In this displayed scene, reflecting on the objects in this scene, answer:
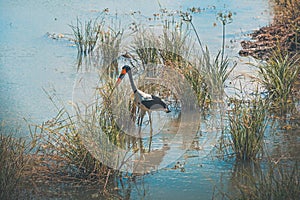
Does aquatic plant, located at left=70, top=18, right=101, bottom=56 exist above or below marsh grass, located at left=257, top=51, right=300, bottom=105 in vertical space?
above

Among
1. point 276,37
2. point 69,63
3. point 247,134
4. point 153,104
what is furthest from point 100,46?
point 247,134

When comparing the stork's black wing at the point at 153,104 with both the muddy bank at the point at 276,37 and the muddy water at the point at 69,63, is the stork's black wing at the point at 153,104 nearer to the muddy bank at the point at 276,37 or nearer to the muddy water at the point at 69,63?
the muddy water at the point at 69,63

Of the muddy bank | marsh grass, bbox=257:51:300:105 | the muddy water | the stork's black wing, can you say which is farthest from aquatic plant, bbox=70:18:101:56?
the stork's black wing

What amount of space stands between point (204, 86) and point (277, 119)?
1.00 m

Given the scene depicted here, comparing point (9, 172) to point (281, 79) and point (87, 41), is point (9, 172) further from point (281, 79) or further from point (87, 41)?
point (87, 41)

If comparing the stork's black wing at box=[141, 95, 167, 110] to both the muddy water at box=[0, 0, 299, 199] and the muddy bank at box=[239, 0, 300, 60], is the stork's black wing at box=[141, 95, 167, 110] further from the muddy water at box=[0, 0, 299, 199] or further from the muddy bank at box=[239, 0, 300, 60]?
the muddy bank at box=[239, 0, 300, 60]

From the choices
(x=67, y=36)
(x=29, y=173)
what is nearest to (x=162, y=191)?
(x=29, y=173)

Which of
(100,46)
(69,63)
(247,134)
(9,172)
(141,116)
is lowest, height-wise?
(9,172)

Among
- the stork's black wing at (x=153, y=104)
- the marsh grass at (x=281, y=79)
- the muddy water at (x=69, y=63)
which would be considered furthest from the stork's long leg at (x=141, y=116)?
the marsh grass at (x=281, y=79)

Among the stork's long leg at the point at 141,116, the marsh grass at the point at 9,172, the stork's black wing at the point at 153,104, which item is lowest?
the marsh grass at the point at 9,172

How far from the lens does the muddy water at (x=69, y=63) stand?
5430 mm

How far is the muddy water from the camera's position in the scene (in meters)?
5.43

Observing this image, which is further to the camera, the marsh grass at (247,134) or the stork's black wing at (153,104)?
the stork's black wing at (153,104)

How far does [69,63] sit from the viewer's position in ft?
33.0
